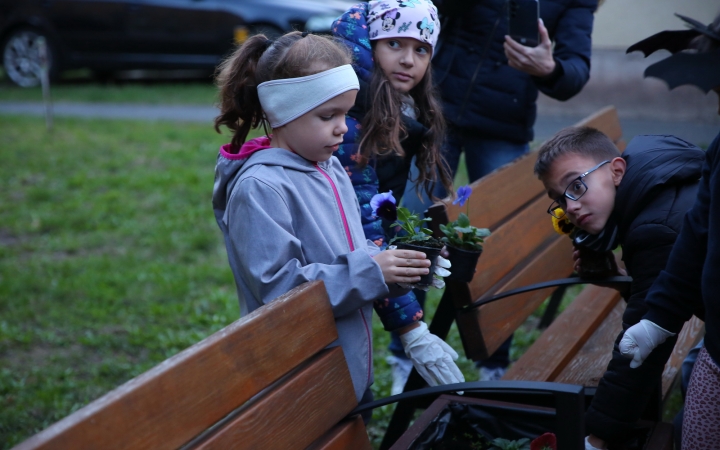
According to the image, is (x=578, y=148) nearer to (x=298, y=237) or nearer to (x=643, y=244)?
(x=643, y=244)

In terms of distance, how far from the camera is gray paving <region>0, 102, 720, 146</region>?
332 inches

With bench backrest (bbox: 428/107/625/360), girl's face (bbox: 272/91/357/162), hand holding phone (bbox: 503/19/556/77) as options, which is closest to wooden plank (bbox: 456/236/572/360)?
bench backrest (bbox: 428/107/625/360)

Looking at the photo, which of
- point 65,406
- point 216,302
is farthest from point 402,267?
point 216,302

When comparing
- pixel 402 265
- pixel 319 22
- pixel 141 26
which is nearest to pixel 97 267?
pixel 402 265

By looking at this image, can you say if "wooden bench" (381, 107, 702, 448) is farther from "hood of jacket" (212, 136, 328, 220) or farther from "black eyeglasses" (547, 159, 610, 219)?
"hood of jacket" (212, 136, 328, 220)

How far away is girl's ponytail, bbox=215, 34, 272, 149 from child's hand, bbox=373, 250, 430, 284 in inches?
23.2

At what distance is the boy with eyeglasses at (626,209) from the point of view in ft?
6.80

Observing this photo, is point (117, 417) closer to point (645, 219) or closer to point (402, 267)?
point (402, 267)

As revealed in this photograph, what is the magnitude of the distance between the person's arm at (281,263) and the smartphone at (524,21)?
1.53 m

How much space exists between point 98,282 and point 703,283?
13.0 ft

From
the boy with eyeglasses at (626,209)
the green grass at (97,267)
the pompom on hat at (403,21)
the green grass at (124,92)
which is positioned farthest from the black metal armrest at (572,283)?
the green grass at (124,92)

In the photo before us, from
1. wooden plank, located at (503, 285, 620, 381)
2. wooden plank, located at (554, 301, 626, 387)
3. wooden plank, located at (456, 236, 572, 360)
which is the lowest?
wooden plank, located at (554, 301, 626, 387)

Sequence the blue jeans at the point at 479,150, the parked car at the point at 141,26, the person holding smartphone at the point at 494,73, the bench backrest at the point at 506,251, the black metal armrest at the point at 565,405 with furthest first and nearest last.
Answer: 1. the parked car at the point at 141,26
2. the blue jeans at the point at 479,150
3. the person holding smartphone at the point at 494,73
4. the bench backrest at the point at 506,251
5. the black metal armrest at the point at 565,405

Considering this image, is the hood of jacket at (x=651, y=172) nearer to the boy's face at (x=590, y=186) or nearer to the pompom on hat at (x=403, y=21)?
the boy's face at (x=590, y=186)
